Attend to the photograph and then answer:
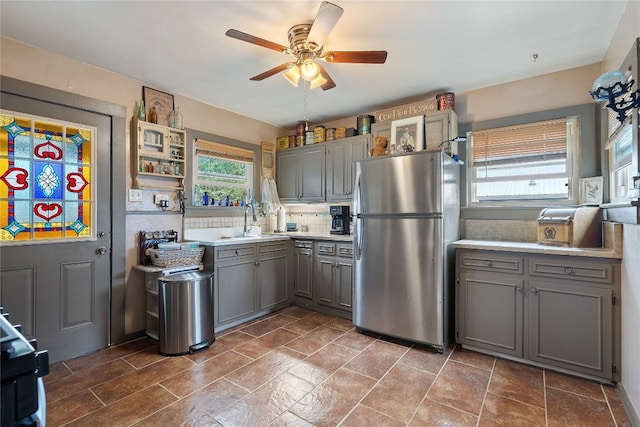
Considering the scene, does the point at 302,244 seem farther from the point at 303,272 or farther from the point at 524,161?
the point at 524,161

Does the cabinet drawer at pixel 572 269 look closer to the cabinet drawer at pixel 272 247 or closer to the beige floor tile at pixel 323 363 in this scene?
the beige floor tile at pixel 323 363

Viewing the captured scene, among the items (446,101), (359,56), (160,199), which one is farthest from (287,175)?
(359,56)

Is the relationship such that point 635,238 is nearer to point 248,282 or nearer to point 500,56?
point 500,56

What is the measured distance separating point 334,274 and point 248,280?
983 mm

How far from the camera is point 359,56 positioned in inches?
81.4

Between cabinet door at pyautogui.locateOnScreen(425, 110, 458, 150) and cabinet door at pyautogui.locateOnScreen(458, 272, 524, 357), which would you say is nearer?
cabinet door at pyautogui.locateOnScreen(458, 272, 524, 357)

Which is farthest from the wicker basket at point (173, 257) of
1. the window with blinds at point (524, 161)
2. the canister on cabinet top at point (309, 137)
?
the window with blinds at point (524, 161)

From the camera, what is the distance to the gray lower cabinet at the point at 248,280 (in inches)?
126

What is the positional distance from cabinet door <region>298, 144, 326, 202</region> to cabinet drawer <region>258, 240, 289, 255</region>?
732 mm

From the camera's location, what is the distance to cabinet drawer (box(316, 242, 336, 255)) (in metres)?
3.61

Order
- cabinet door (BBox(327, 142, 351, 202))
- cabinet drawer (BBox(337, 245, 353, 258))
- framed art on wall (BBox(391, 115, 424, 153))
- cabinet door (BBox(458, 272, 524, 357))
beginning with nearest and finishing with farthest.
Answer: cabinet door (BBox(458, 272, 524, 357)) → framed art on wall (BBox(391, 115, 424, 153)) → cabinet drawer (BBox(337, 245, 353, 258)) → cabinet door (BBox(327, 142, 351, 202))

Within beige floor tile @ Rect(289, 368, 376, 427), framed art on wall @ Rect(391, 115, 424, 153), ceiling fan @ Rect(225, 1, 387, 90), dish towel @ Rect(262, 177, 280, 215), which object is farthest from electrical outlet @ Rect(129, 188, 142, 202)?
framed art on wall @ Rect(391, 115, 424, 153)

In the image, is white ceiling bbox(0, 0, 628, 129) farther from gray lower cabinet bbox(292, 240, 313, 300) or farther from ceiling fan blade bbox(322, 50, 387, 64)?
gray lower cabinet bbox(292, 240, 313, 300)

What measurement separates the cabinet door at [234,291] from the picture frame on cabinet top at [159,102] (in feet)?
5.45
